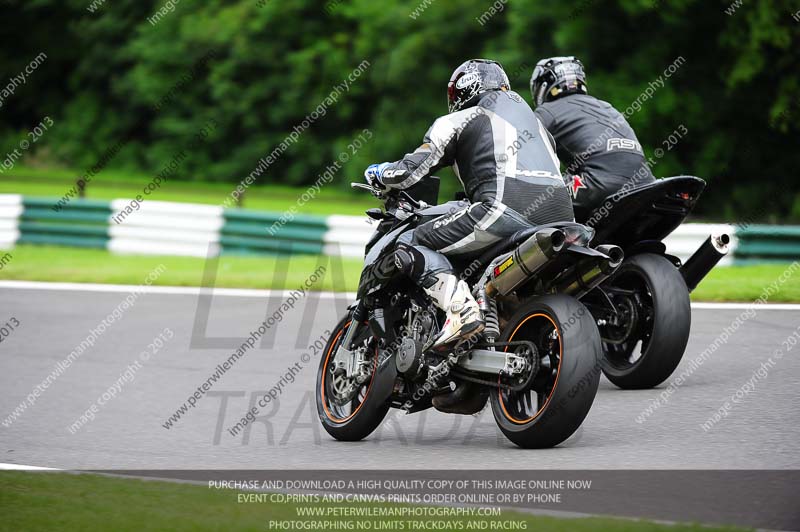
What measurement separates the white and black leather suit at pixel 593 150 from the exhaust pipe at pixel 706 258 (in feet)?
1.83

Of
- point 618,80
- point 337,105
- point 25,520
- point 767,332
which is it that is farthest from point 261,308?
point 337,105

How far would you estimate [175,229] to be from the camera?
16.3 m

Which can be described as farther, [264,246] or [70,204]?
[70,204]

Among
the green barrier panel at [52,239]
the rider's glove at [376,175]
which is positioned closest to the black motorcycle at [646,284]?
the rider's glove at [376,175]

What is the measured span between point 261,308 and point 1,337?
7.84 feet

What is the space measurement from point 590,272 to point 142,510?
2418 mm

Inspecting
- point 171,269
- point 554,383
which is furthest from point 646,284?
point 171,269

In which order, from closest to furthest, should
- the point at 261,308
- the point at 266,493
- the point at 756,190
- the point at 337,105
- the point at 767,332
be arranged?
1. the point at 266,493
2. the point at 767,332
3. the point at 261,308
4. the point at 756,190
5. the point at 337,105

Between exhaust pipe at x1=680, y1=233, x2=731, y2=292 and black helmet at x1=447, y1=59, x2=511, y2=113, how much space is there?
189cm

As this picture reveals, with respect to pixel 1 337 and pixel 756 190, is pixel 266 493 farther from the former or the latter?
pixel 756 190

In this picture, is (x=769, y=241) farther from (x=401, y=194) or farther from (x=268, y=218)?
(x=401, y=194)

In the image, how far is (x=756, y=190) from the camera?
73.3 feet

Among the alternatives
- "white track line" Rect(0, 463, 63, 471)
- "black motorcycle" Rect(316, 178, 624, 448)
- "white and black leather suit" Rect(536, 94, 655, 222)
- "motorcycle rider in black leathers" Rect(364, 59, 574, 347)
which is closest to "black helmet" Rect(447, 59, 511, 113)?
"motorcycle rider in black leathers" Rect(364, 59, 574, 347)

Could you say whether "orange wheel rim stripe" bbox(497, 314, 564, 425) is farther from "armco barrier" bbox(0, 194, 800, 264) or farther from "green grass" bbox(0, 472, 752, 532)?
"armco barrier" bbox(0, 194, 800, 264)
